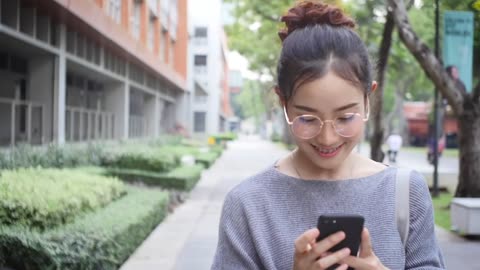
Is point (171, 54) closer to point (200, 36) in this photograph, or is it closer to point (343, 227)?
point (200, 36)

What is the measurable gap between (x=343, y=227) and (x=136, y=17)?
21656 mm

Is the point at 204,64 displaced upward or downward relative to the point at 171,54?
upward

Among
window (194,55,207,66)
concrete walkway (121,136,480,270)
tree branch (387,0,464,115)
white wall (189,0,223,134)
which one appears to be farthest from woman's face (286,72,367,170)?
window (194,55,207,66)

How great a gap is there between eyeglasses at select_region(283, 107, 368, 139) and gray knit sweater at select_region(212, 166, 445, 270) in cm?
16

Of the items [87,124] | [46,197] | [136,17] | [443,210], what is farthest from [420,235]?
[136,17]

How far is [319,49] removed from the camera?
164cm

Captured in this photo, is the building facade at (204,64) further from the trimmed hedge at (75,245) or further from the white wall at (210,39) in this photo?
the trimmed hedge at (75,245)

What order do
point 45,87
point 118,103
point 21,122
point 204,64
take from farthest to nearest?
point 204,64, point 118,103, point 21,122, point 45,87

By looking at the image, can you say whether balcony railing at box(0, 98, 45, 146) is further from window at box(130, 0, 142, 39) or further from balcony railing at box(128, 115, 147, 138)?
balcony railing at box(128, 115, 147, 138)

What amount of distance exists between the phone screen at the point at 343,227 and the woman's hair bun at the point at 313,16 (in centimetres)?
61

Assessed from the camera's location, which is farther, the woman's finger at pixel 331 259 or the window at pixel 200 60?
the window at pixel 200 60

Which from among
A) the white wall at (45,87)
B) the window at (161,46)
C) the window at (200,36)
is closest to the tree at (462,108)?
the white wall at (45,87)

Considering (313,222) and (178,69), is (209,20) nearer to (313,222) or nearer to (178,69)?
(178,69)

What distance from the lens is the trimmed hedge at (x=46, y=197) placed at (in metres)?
5.77
